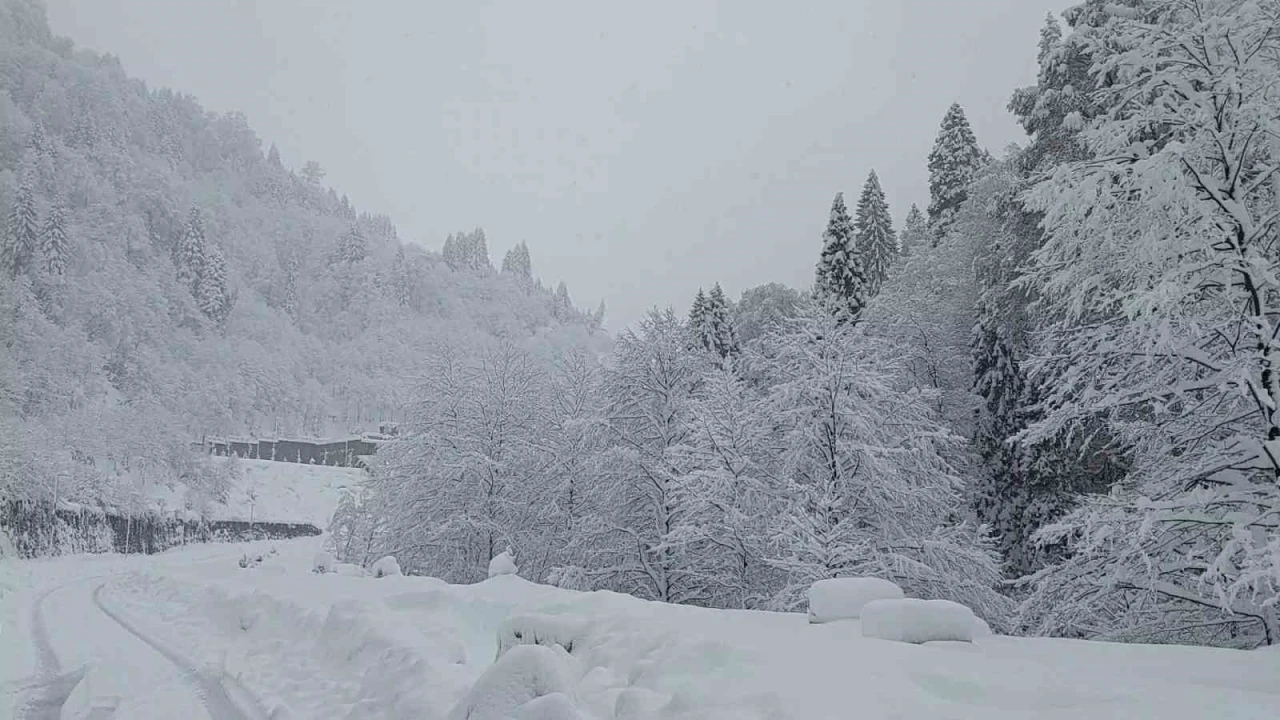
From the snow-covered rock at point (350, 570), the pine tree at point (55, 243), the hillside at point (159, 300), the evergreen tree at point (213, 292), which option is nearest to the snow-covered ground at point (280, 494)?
the hillside at point (159, 300)

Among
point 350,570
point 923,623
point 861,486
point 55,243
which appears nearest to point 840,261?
point 861,486

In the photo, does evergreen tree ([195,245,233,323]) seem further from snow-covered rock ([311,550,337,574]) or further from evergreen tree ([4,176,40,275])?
snow-covered rock ([311,550,337,574])

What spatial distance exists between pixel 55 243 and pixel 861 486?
12641 centimetres

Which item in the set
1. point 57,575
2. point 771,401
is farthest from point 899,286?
point 57,575

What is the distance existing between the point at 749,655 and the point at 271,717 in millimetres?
4488

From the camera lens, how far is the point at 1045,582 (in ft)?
38.0

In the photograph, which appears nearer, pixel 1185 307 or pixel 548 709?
pixel 548 709

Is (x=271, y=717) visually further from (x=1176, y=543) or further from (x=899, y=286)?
(x=899, y=286)

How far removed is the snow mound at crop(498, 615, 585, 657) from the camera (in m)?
7.90

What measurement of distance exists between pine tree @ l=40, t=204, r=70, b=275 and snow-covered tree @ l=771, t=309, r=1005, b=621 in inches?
4686

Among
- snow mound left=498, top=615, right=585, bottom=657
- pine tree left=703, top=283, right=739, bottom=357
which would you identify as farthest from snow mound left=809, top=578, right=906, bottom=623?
pine tree left=703, top=283, right=739, bottom=357

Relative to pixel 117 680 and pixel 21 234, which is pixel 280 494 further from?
pixel 117 680

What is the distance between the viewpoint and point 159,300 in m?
122

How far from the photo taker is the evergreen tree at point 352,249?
187 meters
